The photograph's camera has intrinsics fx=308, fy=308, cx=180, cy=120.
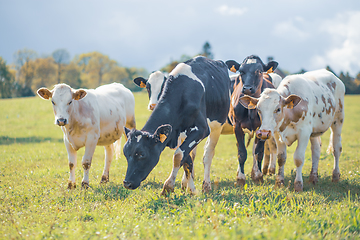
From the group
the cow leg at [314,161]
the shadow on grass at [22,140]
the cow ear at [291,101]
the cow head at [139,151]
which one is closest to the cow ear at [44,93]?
the cow head at [139,151]

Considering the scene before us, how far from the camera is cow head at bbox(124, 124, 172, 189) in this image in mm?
4715

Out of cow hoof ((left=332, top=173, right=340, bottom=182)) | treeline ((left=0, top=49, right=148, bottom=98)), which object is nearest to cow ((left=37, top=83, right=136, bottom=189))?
cow hoof ((left=332, top=173, right=340, bottom=182))

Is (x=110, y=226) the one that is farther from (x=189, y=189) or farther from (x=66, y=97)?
(x=66, y=97)

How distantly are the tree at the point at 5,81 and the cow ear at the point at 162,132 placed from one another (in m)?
56.2

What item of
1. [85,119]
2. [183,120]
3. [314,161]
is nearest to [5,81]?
[85,119]

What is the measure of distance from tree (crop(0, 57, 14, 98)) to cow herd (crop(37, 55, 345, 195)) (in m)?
52.0

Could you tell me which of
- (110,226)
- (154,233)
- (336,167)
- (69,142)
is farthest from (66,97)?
(336,167)

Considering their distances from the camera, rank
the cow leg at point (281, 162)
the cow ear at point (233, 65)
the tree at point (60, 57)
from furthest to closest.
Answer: the tree at point (60, 57)
the cow ear at point (233, 65)
the cow leg at point (281, 162)

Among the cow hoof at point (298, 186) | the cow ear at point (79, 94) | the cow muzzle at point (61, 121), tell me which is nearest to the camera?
the cow muzzle at point (61, 121)

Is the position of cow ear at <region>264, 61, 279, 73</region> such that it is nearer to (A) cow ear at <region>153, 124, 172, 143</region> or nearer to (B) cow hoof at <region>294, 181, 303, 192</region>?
(B) cow hoof at <region>294, 181, 303, 192</region>

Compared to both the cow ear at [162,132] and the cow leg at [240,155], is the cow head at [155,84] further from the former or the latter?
the cow ear at [162,132]

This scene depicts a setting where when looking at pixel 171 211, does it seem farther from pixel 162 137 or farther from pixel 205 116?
pixel 205 116

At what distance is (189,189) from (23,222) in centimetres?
294

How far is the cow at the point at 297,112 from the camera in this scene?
20.0 ft
